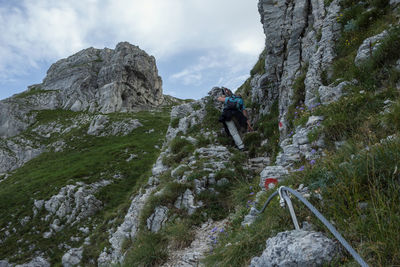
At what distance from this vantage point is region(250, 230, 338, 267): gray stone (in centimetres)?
251

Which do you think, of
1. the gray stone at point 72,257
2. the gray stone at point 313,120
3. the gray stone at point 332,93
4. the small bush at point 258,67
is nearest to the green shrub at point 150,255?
the gray stone at point 313,120

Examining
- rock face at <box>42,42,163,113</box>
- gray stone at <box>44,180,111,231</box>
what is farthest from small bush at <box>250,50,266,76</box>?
rock face at <box>42,42,163,113</box>

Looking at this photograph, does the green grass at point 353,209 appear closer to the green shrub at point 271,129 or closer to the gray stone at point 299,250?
the gray stone at point 299,250

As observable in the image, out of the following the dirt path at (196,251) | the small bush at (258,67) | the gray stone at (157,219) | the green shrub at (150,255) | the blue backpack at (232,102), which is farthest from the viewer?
the small bush at (258,67)

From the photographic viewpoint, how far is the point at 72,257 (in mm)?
15680

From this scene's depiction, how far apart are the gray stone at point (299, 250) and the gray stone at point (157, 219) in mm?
5406

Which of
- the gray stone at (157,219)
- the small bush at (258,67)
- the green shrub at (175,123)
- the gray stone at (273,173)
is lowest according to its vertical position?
the gray stone at (157,219)

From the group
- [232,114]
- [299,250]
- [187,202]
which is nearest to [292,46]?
[232,114]

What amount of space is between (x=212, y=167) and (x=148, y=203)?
310cm

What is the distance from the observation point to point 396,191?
99.3 inches

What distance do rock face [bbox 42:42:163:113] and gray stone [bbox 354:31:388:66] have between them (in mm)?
85755

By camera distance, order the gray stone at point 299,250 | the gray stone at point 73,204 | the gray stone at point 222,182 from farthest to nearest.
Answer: the gray stone at point 73,204, the gray stone at point 222,182, the gray stone at point 299,250

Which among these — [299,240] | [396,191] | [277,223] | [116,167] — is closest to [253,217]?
[277,223]

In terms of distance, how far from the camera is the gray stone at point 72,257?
49.9ft
